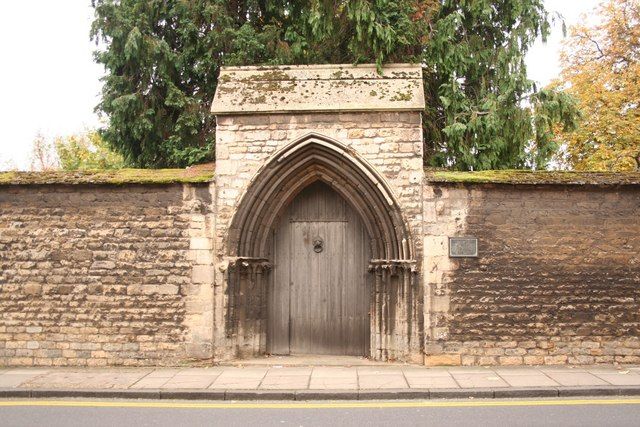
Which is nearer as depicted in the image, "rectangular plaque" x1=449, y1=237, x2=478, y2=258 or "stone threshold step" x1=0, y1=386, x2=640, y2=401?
"stone threshold step" x1=0, y1=386, x2=640, y2=401

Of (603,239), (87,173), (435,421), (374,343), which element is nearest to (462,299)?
(374,343)

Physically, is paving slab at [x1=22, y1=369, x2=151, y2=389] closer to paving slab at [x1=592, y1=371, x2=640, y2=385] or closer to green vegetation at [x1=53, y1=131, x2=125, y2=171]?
paving slab at [x1=592, y1=371, x2=640, y2=385]

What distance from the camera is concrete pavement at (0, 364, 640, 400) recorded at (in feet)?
23.1

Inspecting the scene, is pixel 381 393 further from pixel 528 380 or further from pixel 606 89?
pixel 606 89

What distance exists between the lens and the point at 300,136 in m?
9.09

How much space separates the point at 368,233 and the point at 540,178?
2.75 m

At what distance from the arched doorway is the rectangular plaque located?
60 centimetres

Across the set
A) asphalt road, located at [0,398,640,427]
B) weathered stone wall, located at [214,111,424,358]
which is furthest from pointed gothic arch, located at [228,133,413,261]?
asphalt road, located at [0,398,640,427]

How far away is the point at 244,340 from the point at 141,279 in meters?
1.84

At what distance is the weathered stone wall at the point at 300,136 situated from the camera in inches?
350

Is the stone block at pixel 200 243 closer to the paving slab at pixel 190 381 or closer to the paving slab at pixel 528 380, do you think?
the paving slab at pixel 190 381

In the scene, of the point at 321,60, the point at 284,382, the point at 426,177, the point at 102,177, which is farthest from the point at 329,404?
the point at 321,60

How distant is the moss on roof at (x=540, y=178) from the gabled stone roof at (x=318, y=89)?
47.1 inches

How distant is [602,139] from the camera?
61.0 feet
